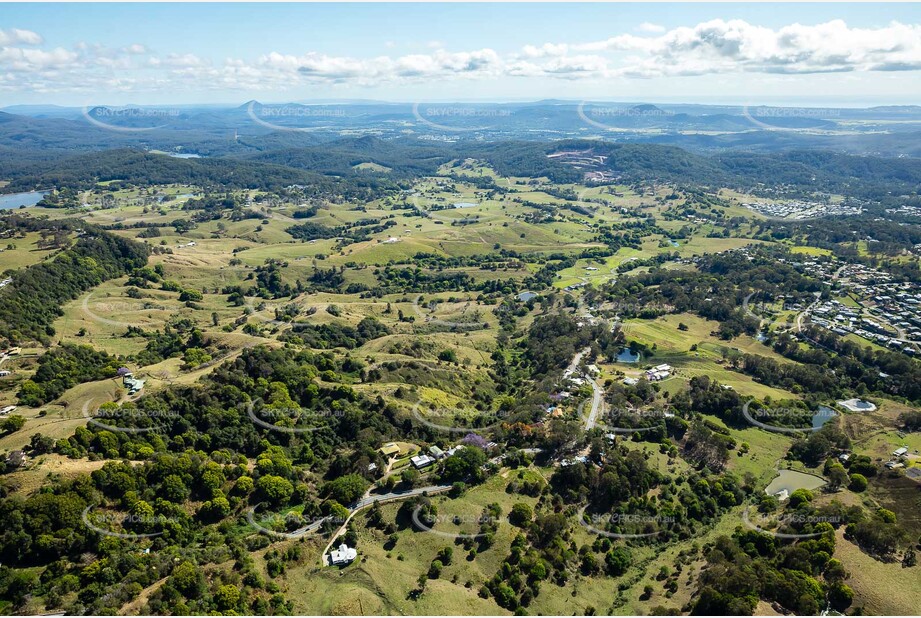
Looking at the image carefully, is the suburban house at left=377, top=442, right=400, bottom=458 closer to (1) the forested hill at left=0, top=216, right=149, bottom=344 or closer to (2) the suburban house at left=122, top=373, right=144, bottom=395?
(2) the suburban house at left=122, top=373, right=144, bottom=395

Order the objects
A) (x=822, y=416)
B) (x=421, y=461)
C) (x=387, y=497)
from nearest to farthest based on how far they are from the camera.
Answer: (x=387, y=497) < (x=421, y=461) < (x=822, y=416)

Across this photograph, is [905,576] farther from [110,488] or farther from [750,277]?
[750,277]

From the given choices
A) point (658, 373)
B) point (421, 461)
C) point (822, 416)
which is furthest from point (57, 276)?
point (822, 416)

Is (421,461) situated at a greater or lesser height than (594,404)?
greater

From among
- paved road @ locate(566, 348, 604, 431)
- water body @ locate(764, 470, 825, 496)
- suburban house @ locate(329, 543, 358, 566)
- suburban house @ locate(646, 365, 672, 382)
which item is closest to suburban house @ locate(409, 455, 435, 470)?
suburban house @ locate(329, 543, 358, 566)

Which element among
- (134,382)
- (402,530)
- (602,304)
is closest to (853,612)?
(402,530)

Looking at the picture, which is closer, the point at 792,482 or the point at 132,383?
the point at 792,482

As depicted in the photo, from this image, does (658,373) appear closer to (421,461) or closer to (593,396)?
(593,396)
